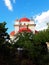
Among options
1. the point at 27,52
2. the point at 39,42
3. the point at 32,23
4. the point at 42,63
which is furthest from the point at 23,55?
the point at 32,23

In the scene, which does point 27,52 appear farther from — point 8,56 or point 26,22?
point 26,22

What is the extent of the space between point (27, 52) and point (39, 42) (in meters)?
9.25

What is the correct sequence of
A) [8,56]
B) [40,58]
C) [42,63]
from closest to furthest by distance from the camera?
[8,56]
[42,63]
[40,58]

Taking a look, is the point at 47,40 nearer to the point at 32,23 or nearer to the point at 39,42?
the point at 39,42

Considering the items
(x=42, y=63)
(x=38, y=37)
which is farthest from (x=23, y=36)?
(x=42, y=63)

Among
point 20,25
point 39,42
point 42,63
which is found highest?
point 20,25

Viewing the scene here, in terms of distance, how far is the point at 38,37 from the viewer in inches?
1718

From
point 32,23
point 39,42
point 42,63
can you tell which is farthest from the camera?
point 32,23

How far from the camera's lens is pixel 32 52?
3419 centimetres

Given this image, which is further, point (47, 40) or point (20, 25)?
point (20, 25)

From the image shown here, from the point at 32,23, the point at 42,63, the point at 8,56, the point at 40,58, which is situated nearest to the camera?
the point at 8,56

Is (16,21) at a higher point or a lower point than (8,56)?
higher

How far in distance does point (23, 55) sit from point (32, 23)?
2822 cm

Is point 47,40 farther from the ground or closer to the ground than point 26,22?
closer to the ground
